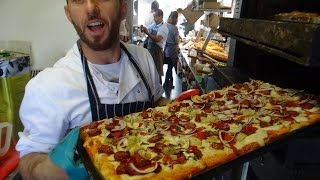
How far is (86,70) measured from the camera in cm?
126

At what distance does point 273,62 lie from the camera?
5.69 feet

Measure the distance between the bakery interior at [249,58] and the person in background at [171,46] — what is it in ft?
6.99

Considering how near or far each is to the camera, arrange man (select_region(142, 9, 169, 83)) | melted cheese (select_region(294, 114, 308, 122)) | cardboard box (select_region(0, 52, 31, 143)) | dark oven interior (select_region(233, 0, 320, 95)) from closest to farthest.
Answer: melted cheese (select_region(294, 114, 308, 122)), dark oven interior (select_region(233, 0, 320, 95)), cardboard box (select_region(0, 52, 31, 143)), man (select_region(142, 9, 169, 83))

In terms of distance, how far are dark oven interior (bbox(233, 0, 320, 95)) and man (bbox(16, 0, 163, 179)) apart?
2.75ft

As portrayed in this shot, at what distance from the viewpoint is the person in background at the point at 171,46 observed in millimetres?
5952

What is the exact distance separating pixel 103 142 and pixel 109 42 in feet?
1.57

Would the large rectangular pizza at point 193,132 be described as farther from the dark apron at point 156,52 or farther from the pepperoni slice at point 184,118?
the dark apron at point 156,52

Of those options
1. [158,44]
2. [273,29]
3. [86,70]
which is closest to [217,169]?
[273,29]

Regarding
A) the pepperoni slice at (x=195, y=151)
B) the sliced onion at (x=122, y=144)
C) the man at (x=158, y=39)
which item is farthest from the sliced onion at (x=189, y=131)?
the man at (x=158, y=39)

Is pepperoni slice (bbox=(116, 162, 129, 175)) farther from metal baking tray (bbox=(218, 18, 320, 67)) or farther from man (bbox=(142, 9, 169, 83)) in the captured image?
man (bbox=(142, 9, 169, 83))

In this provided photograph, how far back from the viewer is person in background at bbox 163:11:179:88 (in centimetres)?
595

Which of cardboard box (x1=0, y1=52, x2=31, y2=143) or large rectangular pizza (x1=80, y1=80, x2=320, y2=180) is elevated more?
large rectangular pizza (x1=80, y1=80, x2=320, y2=180)

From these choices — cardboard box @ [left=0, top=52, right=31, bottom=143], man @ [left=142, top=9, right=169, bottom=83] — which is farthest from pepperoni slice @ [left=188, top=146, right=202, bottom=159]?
man @ [left=142, top=9, right=169, bottom=83]

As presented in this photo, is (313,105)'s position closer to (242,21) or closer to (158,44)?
(242,21)
